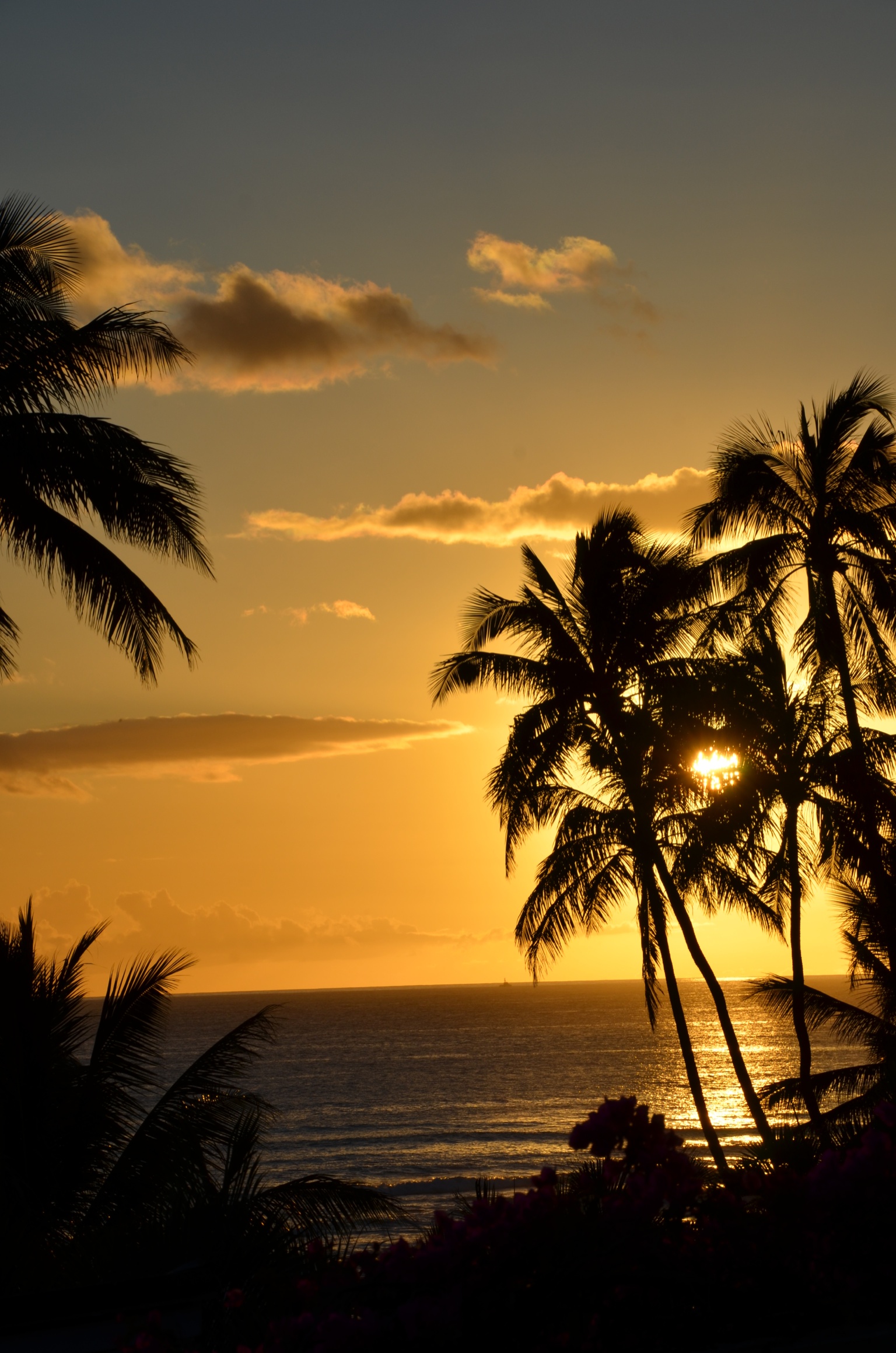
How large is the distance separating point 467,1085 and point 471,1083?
1.14m

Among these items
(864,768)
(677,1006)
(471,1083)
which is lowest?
(471,1083)

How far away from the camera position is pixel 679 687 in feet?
59.0

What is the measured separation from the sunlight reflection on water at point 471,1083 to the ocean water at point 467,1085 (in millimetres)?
194

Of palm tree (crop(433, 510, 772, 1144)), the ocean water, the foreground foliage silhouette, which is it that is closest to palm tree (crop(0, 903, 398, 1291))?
the ocean water

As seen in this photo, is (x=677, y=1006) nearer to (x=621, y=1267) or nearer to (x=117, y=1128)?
(x=117, y=1128)

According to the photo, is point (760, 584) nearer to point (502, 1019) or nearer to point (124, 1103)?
point (124, 1103)

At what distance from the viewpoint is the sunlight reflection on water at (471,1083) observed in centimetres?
4994

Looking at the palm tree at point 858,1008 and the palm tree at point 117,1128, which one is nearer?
the palm tree at point 117,1128

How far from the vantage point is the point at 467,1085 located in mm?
78812

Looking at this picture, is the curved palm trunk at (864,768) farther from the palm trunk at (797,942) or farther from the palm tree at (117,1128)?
the palm tree at (117,1128)

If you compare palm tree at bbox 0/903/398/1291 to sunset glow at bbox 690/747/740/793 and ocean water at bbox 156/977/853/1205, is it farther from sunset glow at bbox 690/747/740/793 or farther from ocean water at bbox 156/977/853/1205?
sunset glow at bbox 690/747/740/793

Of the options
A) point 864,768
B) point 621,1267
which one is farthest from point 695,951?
point 621,1267

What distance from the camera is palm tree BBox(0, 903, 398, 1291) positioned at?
860cm

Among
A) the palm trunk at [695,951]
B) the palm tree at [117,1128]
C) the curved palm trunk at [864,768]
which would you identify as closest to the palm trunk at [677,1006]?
the palm trunk at [695,951]
